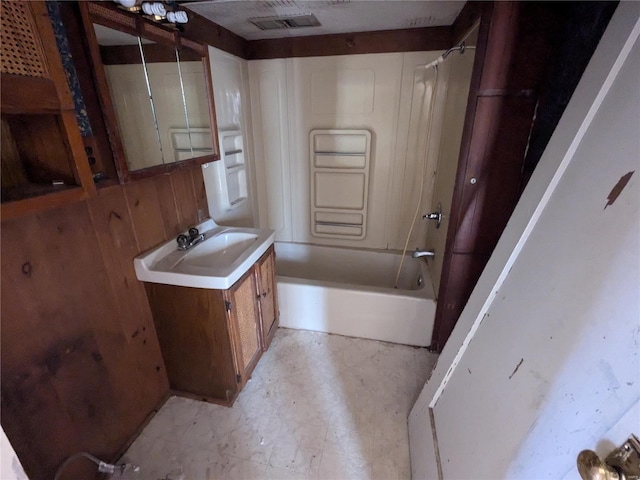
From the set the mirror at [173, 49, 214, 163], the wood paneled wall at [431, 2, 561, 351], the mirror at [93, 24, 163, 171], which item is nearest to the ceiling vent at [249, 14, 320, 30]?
the mirror at [173, 49, 214, 163]

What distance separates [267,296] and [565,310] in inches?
59.1

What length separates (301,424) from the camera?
1.54m

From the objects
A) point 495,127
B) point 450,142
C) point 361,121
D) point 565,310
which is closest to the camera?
point 565,310

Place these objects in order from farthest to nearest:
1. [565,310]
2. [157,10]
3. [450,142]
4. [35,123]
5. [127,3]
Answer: [450,142]
[157,10]
[127,3]
[35,123]
[565,310]

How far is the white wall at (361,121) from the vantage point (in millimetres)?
2197

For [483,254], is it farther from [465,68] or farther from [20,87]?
[20,87]

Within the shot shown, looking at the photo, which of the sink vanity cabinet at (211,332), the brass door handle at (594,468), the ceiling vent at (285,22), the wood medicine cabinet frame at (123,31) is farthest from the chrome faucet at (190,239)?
the brass door handle at (594,468)

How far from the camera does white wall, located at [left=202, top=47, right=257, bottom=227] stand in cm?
197

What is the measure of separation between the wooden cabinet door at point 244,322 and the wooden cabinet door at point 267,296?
0.07 m

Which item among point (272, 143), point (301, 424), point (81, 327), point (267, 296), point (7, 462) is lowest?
point (301, 424)


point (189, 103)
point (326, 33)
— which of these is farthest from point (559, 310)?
point (326, 33)

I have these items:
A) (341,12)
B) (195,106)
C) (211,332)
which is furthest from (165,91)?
(211,332)

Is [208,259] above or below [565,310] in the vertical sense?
below

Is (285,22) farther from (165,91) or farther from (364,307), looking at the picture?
(364,307)
